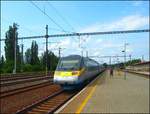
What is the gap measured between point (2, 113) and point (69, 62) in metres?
10.8

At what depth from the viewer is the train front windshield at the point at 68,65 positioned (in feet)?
69.3

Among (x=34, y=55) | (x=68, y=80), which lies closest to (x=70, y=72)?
(x=68, y=80)

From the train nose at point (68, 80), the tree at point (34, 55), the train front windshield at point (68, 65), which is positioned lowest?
the train nose at point (68, 80)

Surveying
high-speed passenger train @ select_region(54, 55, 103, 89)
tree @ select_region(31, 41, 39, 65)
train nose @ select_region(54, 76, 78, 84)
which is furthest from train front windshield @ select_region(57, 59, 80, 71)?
tree @ select_region(31, 41, 39, 65)

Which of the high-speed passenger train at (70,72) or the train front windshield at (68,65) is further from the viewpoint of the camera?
the train front windshield at (68,65)

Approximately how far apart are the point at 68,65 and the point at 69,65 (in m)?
0.08

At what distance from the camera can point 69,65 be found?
847 inches

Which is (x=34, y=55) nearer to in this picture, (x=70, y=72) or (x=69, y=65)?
(x=69, y=65)

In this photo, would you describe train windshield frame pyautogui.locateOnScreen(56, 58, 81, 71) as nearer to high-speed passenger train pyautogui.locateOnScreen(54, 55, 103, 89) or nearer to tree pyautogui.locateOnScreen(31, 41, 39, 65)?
high-speed passenger train pyautogui.locateOnScreen(54, 55, 103, 89)

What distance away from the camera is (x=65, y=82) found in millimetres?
20219

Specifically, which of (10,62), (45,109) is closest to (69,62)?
(45,109)

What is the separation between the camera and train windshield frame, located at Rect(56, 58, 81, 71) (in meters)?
21.1

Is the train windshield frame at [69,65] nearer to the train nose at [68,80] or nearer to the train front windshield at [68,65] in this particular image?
the train front windshield at [68,65]

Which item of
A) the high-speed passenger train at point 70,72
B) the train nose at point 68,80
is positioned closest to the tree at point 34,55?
the high-speed passenger train at point 70,72
